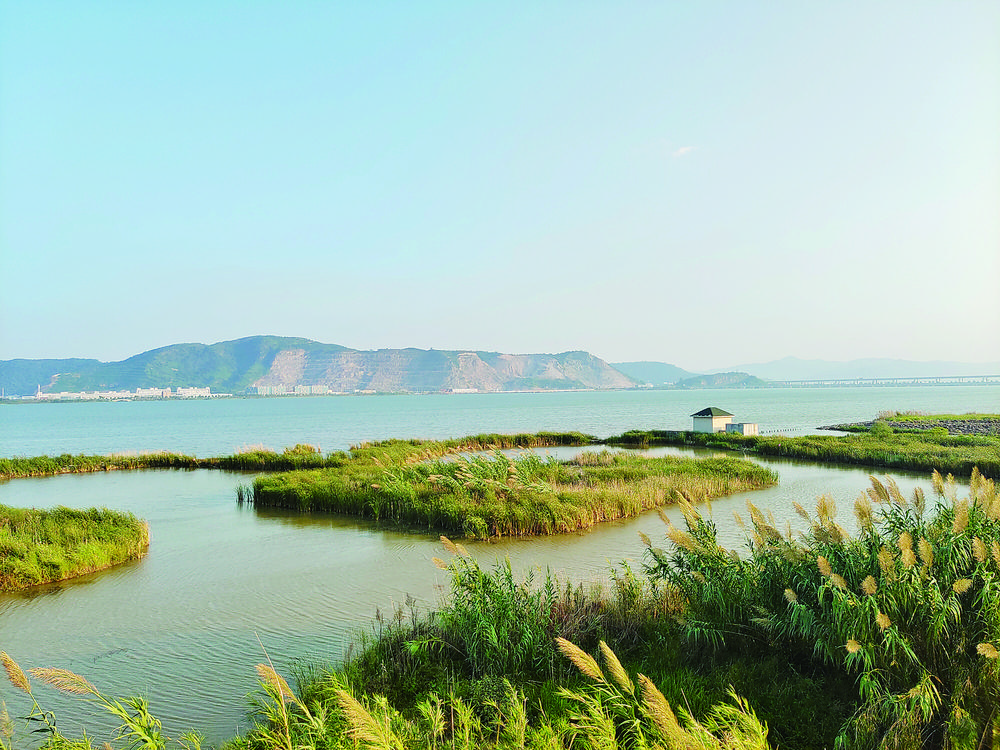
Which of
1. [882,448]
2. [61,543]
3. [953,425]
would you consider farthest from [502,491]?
[953,425]

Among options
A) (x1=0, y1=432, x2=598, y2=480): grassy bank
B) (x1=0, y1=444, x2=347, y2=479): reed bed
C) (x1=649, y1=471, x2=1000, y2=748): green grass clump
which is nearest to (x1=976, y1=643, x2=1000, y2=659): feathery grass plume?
(x1=649, y1=471, x2=1000, y2=748): green grass clump

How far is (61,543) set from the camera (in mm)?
12523

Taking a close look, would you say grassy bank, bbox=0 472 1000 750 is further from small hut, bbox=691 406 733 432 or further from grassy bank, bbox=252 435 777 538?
→ small hut, bbox=691 406 733 432

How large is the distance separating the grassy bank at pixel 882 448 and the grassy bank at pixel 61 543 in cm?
2268

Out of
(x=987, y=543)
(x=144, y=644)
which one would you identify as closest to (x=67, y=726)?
(x=144, y=644)

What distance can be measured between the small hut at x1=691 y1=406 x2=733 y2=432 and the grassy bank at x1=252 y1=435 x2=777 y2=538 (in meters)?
16.0

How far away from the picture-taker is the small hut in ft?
128

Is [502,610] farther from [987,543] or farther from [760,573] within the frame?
[987,543]

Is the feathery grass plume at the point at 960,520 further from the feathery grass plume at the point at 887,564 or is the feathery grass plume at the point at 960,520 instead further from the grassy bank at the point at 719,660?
the feathery grass plume at the point at 887,564

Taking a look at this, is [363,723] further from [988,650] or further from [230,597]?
[230,597]

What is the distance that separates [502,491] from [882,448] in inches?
796

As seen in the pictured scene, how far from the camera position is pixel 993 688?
4273mm

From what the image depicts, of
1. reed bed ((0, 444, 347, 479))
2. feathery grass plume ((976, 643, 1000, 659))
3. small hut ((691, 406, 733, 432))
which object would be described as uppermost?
feathery grass plume ((976, 643, 1000, 659))

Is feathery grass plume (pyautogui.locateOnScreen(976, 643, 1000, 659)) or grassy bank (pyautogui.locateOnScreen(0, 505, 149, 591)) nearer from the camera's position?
feathery grass plume (pyautogui.locateOnScreen(976, 643, 1000, 659))
